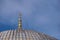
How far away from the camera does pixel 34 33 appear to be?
5012 cm

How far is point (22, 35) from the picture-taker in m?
49.4

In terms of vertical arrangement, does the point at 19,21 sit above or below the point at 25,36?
above

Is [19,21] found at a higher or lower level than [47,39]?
higher

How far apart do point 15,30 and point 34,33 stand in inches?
165

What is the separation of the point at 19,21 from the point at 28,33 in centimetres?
453

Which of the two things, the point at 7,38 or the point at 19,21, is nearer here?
the point at 7,38

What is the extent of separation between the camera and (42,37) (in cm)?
4909

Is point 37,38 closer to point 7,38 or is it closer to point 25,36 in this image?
point 25,36

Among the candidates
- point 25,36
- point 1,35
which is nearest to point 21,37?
point 25,36

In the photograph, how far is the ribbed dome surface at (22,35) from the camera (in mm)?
48672

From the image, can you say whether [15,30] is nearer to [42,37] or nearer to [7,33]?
[7,33]

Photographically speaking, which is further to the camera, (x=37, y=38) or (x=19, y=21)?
(x=19, y=21)

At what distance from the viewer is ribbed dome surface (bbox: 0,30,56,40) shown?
48.7 meters

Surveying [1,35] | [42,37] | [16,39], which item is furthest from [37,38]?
[1,35]
